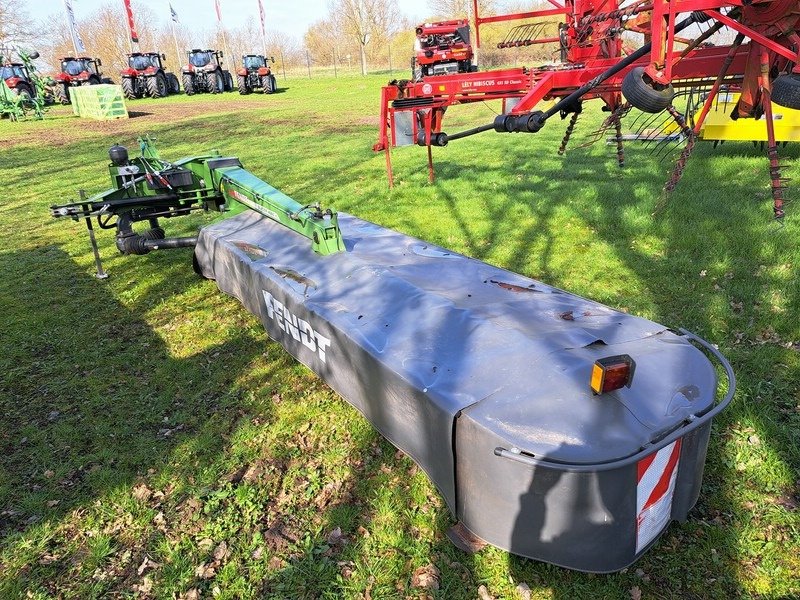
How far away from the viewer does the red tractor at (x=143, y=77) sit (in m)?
31.4

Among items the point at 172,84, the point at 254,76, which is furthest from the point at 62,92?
the point at 254,76

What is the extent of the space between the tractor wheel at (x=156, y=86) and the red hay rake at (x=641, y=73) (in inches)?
1105

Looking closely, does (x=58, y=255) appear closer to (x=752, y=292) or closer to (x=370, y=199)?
(x=370, y=199)

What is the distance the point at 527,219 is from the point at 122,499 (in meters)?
6.30

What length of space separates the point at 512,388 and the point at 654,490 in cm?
81

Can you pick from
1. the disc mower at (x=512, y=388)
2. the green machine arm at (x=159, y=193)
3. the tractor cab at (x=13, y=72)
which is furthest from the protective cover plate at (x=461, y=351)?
the tractor cab at (x=13, y=72)

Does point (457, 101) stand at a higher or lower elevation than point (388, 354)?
higher

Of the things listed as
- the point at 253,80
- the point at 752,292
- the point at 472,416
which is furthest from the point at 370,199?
the point at 253,80

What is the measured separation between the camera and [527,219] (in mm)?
8023

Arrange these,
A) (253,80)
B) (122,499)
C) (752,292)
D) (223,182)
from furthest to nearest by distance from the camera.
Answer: (253,80), (223,182), (752,292), (122,499)

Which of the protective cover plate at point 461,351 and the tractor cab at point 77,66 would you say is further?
Answer: the tractor cab at point 77,66

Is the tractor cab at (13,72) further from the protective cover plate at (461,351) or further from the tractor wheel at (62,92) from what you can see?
the protective cover plate at (461,351)

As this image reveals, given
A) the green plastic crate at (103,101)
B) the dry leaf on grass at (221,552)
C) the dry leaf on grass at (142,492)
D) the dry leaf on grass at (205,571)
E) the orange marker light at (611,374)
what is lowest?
the dry leaf on grass at (205,571)

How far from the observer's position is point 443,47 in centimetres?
2247
